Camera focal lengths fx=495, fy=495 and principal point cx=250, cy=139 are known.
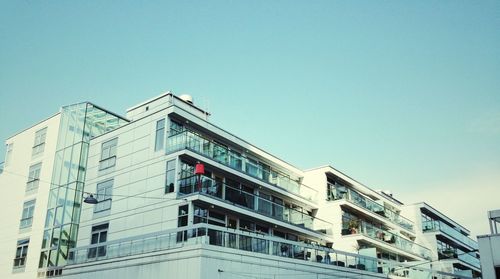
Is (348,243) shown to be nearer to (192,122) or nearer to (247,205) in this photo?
(247,205)

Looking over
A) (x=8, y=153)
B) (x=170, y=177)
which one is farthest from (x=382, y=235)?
(x=8, y=153)

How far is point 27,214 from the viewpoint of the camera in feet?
116

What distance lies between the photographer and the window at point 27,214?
34.8 meters

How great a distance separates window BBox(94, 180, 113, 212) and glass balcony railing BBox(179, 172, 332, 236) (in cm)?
618

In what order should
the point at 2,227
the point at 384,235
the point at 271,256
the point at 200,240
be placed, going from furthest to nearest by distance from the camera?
the point at 384,235 → the point at 2,227 → the point at 271,256 → the point at 200,240

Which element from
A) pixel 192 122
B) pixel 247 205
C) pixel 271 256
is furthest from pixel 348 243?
pixel 192 122

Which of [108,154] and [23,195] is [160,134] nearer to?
[108,154]

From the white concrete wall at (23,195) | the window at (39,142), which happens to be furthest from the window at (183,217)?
the window at (39,142)

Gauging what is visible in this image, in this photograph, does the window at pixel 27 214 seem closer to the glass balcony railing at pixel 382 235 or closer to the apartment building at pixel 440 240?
the glass balcony railing at pixel 382 235

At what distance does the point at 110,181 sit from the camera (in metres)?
31.8

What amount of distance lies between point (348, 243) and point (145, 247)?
1863cm

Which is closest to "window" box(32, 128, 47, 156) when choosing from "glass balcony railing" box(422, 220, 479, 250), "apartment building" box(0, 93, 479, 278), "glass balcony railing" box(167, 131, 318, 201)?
"apartment building" box(0, 93, 479, 278)

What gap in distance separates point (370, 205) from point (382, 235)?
2.90m

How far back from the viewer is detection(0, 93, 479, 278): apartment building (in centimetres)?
2528
